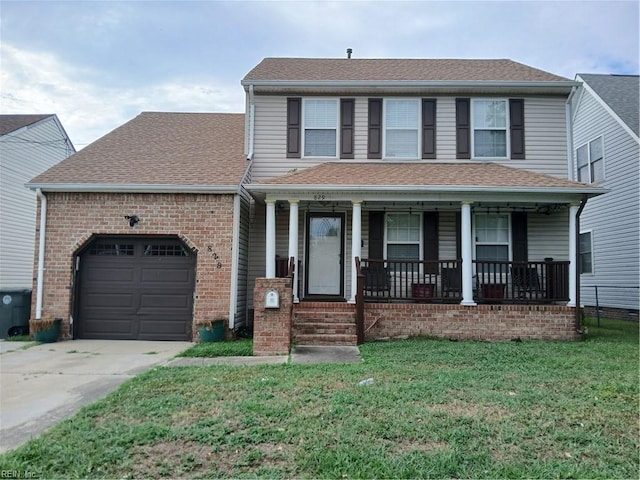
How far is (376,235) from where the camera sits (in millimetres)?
10094

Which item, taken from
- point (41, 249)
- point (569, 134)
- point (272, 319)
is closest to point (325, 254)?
point (272, 319)

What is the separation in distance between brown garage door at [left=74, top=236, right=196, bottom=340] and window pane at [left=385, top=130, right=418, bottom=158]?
544 cm

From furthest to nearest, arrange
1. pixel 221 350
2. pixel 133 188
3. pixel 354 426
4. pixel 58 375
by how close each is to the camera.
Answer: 1. pixel 133 188
2. pixel 221 350
3. pixel 58 375
4. pixel 354 426

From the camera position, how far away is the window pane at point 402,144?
10.5 meters

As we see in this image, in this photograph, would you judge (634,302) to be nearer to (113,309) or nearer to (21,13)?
(113,309)

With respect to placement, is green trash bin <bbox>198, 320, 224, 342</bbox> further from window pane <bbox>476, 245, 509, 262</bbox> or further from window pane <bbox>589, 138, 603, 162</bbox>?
window pane <bbox>589, 138, 603, 162</bbox>

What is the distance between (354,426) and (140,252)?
7.36m

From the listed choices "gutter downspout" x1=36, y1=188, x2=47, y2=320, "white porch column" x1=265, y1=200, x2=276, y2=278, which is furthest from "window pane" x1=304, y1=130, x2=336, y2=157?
"gutter downspout" x1=36, y1=188, x2=47, y2=320

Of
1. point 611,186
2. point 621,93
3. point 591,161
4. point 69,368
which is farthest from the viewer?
point 591,161

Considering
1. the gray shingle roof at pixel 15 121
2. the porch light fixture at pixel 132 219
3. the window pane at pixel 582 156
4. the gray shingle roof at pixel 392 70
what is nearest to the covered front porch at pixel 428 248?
the gray shingle roof at pixel 392 70

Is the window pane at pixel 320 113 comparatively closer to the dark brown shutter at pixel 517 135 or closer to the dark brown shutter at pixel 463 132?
the dark brown shutter at pixel 463 132

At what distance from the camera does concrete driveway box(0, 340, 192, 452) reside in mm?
4152

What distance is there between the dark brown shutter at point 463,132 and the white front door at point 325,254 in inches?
133

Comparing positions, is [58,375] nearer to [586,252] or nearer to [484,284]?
[484,284]
